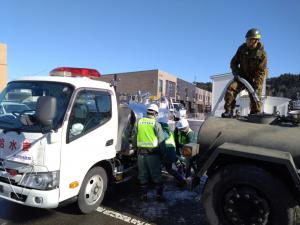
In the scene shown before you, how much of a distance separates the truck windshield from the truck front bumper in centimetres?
80

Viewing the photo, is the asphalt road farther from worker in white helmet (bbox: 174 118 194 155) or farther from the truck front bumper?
worker in white helmet (bbox: 174 118 194 155)

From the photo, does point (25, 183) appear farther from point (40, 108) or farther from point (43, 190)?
point (40, 108)

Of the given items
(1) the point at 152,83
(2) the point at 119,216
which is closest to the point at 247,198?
(2) the point at 119,216

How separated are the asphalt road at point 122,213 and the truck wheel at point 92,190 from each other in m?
0.18

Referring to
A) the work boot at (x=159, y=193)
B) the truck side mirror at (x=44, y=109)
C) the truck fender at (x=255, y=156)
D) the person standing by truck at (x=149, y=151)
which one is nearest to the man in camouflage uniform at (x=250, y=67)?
the person standing by truck at (x=149, y=151)

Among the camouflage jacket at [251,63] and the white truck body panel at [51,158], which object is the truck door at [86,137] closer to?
the white truck body panel at [51,158]

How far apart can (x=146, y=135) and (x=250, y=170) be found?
7.32 feet

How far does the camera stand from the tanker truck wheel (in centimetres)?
336

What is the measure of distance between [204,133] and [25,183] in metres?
2.49

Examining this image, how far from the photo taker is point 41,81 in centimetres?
459

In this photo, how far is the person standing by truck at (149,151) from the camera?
5.37m

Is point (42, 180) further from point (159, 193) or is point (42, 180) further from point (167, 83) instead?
point (167, 83)

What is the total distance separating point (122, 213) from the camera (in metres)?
4.83

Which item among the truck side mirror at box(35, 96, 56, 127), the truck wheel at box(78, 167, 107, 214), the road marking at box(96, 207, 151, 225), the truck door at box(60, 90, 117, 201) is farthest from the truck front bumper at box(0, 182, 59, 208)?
the road marking at box(96, 207, 151, 225)
